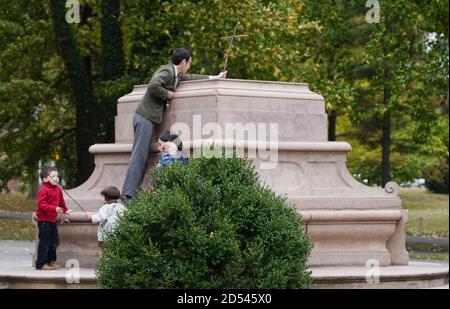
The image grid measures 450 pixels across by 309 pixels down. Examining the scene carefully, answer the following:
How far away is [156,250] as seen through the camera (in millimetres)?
10383

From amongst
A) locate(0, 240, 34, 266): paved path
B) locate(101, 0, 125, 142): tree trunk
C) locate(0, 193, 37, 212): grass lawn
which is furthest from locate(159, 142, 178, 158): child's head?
locate(0, 193, 37, 212): grass lawn

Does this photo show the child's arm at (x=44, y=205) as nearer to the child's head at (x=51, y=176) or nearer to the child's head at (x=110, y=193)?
the child's head at (x=51, y=176)

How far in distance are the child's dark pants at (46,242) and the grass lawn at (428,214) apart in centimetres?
2361

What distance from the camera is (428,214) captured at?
1924 inches

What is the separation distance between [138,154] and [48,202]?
138 cm

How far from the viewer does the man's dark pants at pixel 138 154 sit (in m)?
14.9

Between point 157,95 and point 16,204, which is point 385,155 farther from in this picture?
point 157,95

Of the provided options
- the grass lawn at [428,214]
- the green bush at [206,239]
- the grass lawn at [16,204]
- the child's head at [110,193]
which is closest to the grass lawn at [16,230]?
the grass lawn at [16,204]

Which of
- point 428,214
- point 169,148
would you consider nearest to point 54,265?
point 169,148

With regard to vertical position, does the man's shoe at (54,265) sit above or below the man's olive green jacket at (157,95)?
below
